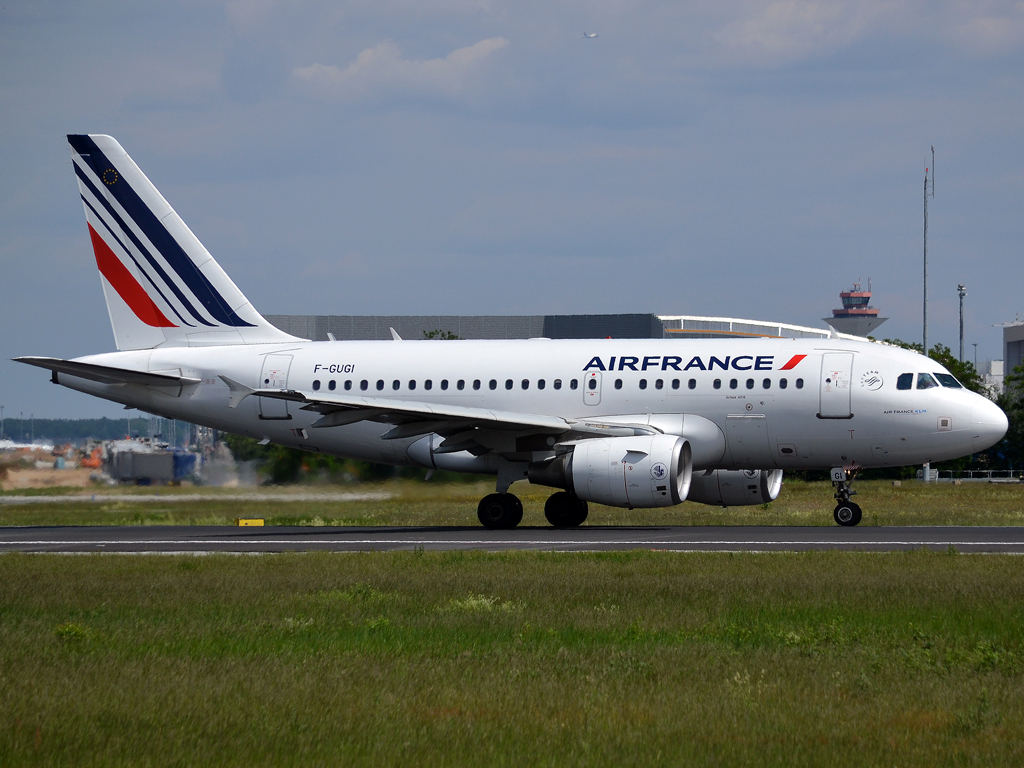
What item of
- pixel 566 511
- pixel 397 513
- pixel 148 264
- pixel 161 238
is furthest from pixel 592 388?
pixel 148 264

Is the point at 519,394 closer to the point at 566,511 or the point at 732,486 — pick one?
the point at 566,511

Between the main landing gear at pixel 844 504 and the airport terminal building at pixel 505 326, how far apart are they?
67609 mm

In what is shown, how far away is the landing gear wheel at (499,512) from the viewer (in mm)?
27359

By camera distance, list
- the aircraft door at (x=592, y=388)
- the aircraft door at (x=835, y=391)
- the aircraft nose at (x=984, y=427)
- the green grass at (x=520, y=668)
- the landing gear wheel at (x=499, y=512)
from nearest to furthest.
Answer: the green grass at (x=520, y=668) → the aircraft nose at (x=984, y=427) → the aircraft door at (x=835, y=391) → the landing gear wheel at (x=499, y=512) → the aircraft door at (x=592, y=388)

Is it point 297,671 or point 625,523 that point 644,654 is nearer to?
point 297,671

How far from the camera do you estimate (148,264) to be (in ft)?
103

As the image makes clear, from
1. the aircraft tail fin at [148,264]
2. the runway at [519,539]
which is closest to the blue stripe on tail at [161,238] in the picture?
the aircraft tail fin at [148,264]

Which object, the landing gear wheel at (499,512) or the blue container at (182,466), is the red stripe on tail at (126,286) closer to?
the blue container at (182,466)

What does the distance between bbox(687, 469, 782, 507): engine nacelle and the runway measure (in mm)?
1546

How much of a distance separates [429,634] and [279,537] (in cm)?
1415

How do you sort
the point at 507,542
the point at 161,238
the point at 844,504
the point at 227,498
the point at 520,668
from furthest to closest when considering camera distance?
the point at 161,238, the point at 227,498, the point at 844,504, the point at 507,542, the point at 520,668

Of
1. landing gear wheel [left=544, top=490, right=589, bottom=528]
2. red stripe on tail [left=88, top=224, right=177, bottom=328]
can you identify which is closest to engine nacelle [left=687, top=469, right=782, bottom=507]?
landing gear wheel [left=544, top=490, right=589, bottom=528]

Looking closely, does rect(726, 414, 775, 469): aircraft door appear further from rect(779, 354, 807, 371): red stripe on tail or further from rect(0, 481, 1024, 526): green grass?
rect(0, 481, 1024, 526): green grass

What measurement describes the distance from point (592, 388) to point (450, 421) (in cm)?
348
